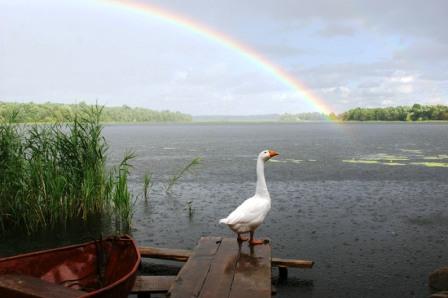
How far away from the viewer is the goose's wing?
8484 millimetres

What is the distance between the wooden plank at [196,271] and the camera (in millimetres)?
6758

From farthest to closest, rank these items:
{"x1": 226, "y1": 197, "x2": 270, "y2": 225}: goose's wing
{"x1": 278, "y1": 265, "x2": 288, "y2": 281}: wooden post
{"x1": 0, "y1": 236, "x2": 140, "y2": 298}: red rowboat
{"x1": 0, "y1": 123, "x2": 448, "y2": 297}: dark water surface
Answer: {"x1": 0, "y1": 123, "x2": 448, "y2": 297}: dark water surface → {"x1": 278, "y1": 265, "x2": 288, "y2": 281}: wooden post → {"x1": 226, "y1": 197, "x2": 270, "y2": 225}: goose's wing → {"x1": 0, "y1": 236, "x2": 140, "y2": 298}: red rowboat

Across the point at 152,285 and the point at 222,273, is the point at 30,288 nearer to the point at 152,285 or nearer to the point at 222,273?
the point at 152,285

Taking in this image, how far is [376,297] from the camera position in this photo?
30.5 feet

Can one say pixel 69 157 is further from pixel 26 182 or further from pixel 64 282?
pixel 64 282

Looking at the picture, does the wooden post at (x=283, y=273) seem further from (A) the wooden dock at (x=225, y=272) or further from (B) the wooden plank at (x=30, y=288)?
(B) the wooden plank at (x=30, y=288)

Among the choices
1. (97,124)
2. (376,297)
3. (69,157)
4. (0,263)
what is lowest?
(376,297)

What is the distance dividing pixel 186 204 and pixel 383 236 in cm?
854

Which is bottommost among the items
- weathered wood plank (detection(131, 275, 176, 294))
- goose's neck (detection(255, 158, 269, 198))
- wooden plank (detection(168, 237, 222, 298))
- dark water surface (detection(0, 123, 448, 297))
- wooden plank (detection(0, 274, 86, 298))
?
dark water surface (detection(0, 123, 448, 297))

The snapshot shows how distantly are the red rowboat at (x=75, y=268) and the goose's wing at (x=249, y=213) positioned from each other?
6.67 feet


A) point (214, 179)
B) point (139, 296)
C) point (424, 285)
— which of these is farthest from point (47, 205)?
point (214, 179)

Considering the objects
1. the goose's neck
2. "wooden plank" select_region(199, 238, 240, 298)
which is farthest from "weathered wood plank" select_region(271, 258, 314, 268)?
the goose's neck

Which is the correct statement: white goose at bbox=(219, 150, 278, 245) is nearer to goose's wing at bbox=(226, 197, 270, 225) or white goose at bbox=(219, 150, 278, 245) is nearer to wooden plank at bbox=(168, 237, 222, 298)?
goose's wing at bbox=(226, 197, 270, 225)

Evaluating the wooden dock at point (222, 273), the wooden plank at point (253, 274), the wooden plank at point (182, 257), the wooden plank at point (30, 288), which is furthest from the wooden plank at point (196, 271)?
the wooden plank at point (30, 288)
